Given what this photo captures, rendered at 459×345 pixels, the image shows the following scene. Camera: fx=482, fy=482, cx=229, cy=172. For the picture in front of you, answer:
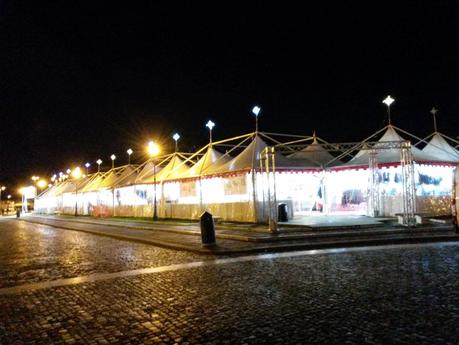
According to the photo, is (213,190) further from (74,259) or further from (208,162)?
(74,259)

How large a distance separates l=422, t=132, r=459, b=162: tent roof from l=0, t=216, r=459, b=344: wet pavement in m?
14.0

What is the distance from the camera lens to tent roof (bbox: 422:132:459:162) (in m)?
25.4

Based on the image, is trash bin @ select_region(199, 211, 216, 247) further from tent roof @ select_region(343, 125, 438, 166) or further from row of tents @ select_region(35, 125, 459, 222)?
tent roof @ select_region(343, 125, 438, 166)

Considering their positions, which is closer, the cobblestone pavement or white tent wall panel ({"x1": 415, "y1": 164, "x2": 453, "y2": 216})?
the cobblestone pavement

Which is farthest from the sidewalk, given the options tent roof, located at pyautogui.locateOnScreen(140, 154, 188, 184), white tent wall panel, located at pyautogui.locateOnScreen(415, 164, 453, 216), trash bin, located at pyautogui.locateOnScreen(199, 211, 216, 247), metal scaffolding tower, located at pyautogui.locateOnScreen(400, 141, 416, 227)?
tent roof, located at pyautogui.locateOnScreen(140, 154, 188, 184)

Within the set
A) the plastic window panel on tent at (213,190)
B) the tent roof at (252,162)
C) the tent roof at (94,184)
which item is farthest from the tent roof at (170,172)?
→ the tent roof at (94,184)

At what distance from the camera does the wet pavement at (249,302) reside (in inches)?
228

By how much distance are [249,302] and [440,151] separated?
2224cm

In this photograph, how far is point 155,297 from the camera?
8195mm

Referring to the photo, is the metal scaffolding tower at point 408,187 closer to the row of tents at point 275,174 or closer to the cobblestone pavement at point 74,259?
the row of tents at point 275,174

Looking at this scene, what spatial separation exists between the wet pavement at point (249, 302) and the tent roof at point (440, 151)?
1401 centimetres

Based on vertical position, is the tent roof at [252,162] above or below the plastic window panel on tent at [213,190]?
above

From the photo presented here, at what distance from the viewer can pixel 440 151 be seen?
2639 cm

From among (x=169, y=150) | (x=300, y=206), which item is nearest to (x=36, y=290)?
(x=300, y=206)
